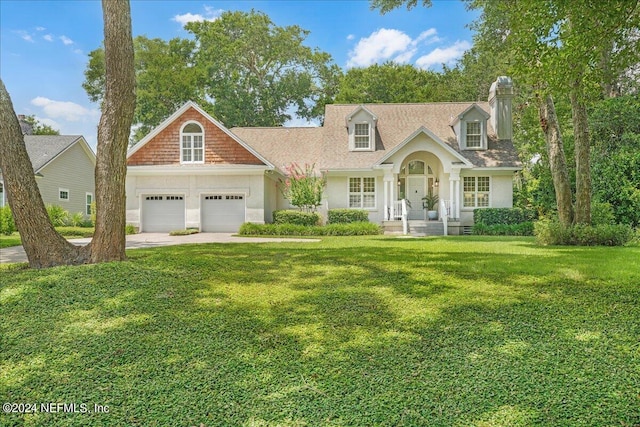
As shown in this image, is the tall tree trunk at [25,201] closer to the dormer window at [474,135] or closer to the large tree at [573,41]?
the large tree at [573,41]

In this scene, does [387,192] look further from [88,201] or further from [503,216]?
[88,201]

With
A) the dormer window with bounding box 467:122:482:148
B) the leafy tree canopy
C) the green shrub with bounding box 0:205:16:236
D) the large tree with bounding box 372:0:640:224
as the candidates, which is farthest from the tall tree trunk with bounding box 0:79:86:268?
the leafy tree canopy

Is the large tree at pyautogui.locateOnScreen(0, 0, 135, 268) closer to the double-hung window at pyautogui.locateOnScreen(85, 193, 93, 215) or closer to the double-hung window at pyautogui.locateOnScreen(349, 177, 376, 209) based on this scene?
the double-hung window at pyautogui.locateOnScreen(349, 177, 376, 209)

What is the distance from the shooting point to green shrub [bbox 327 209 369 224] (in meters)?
19.0

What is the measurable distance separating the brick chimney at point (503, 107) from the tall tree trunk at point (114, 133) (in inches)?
752

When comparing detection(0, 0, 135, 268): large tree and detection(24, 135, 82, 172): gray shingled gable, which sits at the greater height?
detection(24, 135, 82, 172): gray shingled gable

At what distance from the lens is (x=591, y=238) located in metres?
10.6

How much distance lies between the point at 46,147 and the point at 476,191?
2515 cm

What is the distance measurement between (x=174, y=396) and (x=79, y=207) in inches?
1116

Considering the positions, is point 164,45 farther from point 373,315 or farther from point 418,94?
point 373,315

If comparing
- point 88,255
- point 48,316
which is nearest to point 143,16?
point 88,255

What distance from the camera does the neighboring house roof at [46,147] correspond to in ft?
77.5

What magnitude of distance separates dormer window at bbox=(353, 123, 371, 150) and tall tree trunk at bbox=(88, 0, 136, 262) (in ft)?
49.2

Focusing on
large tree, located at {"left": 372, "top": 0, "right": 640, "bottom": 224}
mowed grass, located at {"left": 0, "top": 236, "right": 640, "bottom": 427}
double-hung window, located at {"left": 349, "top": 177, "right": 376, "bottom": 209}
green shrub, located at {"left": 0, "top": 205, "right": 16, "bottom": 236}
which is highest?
large tree, located at {"left": 372, "top": 0, "right": 640, "bottom": 224}
